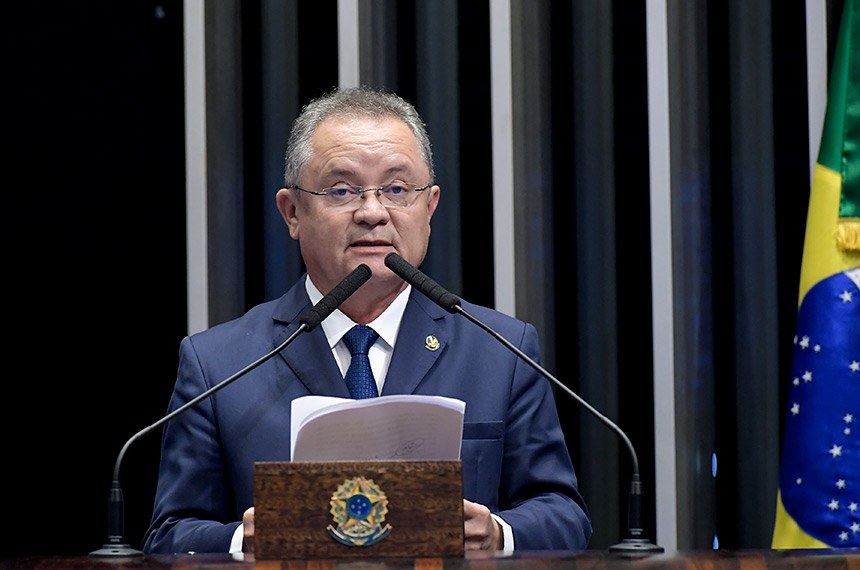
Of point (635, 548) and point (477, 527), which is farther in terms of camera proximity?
point (477, 527)

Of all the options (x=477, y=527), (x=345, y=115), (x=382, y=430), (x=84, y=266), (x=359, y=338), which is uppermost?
(x=345, y=115)

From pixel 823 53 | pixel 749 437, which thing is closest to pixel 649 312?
pixel 749 437

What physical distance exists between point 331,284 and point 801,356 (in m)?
1.04

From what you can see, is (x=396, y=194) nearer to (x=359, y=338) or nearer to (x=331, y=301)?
(x=359, y=338)

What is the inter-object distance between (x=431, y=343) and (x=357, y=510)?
0.75 meters

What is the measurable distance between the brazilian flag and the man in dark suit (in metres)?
0.71

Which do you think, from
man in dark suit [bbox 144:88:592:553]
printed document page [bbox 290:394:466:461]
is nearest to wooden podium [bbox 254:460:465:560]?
printed document page [bbox 290:394:466:461]

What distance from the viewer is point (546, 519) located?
214cm

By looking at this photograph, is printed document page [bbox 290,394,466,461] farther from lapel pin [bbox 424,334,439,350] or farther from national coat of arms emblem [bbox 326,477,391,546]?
lapel pin [bbox 424,334,439,350]

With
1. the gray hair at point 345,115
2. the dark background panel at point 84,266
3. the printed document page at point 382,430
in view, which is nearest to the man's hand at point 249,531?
the printed document page at point 382,430

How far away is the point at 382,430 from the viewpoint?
5.93ft

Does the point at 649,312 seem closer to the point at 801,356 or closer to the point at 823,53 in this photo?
the point at 801,356

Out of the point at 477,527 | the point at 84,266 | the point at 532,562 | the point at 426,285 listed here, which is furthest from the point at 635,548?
the point at 84,266

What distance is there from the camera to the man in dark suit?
2.26 m
